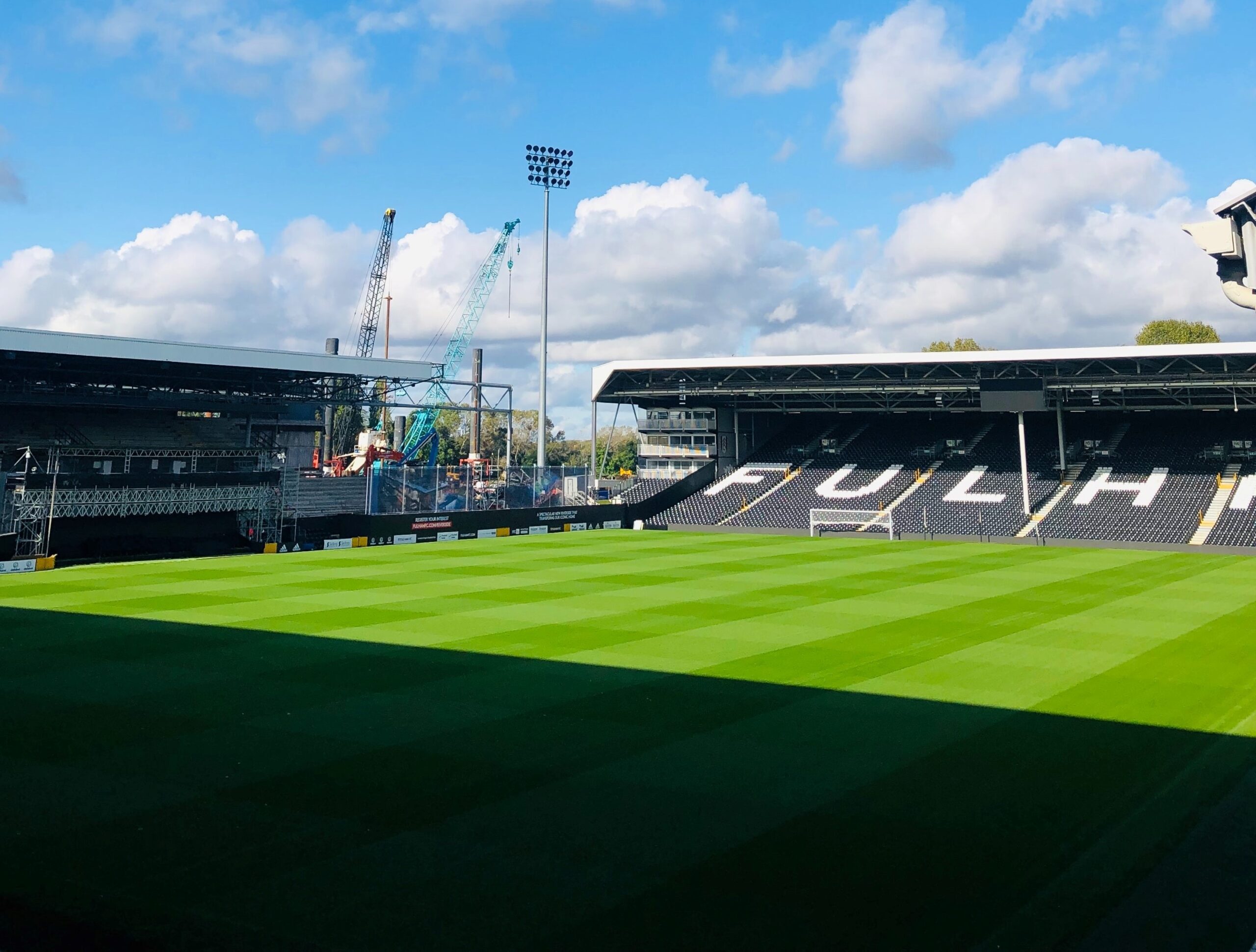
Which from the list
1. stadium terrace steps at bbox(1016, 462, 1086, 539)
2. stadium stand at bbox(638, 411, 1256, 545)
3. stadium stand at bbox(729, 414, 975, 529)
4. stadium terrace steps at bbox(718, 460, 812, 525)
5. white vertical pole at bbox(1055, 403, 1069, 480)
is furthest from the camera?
stadium terrace steps at bbox(718, 460, 812, 525)

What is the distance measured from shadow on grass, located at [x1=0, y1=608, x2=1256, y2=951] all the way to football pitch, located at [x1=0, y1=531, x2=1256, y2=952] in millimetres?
43

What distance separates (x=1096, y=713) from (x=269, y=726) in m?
11.3

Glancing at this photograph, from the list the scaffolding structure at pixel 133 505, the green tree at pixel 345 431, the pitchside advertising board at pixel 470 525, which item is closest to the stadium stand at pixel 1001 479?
the pitchside advertising board at pixel 470 525

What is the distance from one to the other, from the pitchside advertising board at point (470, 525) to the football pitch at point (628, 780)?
22.6 metres

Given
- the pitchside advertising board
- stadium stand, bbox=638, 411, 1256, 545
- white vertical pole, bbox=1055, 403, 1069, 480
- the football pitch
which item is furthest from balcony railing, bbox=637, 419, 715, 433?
the football pitch

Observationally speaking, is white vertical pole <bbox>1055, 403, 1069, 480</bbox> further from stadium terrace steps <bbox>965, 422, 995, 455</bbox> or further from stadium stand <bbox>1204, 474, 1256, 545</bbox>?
stadium stand <bbox>1204, 474, 1256, 545</bbox>

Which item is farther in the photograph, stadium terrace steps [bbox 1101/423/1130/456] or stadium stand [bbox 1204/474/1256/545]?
stadium terrace steps [bbox 1101/423/1130/456]

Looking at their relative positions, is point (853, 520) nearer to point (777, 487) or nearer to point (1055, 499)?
point (777, 487)

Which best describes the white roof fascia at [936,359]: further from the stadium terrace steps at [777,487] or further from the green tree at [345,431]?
the green tree at [345,431]

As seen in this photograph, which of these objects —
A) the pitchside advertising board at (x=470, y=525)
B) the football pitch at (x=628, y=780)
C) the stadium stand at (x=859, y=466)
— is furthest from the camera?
the stadium stand at (x=859, y=466)

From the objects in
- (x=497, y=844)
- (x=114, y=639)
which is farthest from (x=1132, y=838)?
(x=114, y=639)

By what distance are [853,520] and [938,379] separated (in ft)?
29.2

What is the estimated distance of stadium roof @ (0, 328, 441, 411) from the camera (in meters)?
40.1

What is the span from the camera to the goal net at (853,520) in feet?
167
